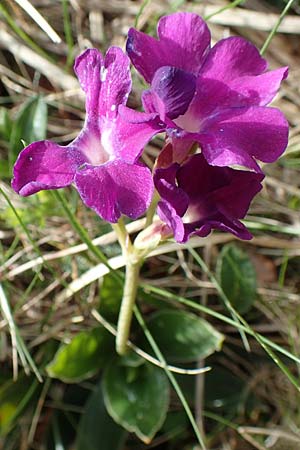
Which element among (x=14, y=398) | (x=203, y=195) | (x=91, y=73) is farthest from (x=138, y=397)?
(x=91, y=73)

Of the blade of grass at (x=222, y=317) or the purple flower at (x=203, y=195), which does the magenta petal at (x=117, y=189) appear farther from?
the blade of grass at (x=222, y=317)

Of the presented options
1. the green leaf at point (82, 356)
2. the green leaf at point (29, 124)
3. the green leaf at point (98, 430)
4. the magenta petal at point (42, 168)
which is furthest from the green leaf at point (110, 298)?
the magenta petal at point (42, 168)

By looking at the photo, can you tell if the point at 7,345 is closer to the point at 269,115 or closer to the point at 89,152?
the point at 89,152

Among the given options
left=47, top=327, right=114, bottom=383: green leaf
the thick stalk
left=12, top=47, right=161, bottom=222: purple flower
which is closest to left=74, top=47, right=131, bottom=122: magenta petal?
left=12, top=47, right=161, bottom=222: purple flower

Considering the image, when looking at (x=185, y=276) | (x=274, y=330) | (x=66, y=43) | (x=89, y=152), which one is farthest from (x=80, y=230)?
(x=66, y=43)

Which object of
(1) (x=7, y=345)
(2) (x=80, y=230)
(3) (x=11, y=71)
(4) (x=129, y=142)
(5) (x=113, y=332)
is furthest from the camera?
(3) (x=11, y=71)

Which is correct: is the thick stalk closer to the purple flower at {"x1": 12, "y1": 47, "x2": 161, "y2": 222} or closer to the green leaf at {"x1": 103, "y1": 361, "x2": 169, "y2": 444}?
the green leaf at {"x1": 103, "y1": 361, "x2": 169, "y2": 444}
